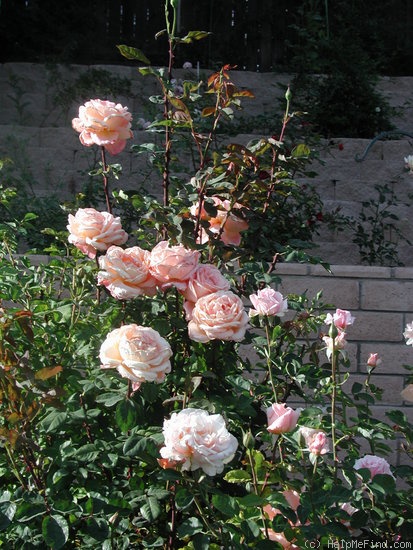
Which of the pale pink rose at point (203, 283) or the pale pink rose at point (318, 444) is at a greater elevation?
the pale pink rose at point (203, 283)

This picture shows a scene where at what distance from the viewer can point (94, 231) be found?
65.6 inches

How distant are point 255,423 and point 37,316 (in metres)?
0.53

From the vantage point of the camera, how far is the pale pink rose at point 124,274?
1.56m

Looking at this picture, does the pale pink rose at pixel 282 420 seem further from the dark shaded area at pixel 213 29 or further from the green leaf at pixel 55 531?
the dark shaded area at pixel 213 29

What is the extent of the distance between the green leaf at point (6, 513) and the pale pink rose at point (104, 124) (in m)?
0.77

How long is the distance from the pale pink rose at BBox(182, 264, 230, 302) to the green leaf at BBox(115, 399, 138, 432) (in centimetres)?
24

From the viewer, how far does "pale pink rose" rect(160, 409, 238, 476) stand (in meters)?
1.30

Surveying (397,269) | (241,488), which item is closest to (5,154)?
(397,269)

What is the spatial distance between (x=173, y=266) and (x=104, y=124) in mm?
379

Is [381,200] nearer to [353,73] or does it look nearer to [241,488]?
[353,73]

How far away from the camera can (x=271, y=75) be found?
19.4 feet

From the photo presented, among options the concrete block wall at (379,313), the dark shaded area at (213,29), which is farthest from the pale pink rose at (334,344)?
the dark shaded area at (213,29)

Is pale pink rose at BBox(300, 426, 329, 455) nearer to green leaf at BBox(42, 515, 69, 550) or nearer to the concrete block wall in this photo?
green leaf at BBox(42, 515, 69, 550)

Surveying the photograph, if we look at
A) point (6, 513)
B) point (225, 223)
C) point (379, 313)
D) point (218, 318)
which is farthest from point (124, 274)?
point (379, 313)
